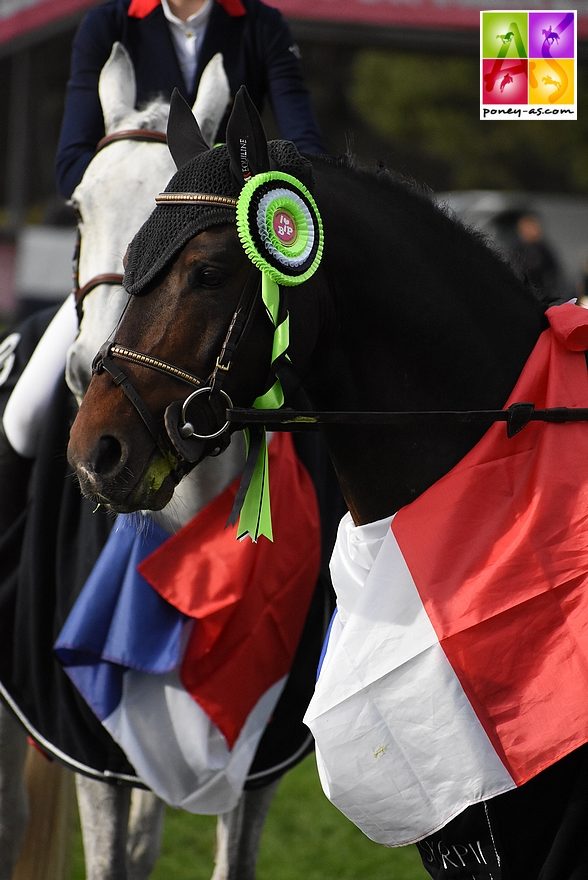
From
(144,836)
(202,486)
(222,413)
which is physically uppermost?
(222,413)

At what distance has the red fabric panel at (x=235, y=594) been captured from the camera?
11.9 ft

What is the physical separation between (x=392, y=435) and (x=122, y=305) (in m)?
1.04

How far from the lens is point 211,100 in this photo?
3.77 meters

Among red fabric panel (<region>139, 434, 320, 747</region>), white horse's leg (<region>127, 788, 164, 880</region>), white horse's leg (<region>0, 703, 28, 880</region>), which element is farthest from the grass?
red fabric panel (<region>139, 434, 320, 747</region>)

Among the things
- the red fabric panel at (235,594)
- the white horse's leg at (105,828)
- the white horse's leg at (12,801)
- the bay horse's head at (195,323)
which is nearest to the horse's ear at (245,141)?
the bay horse's head at (195,323)

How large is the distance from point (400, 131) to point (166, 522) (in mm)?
23443

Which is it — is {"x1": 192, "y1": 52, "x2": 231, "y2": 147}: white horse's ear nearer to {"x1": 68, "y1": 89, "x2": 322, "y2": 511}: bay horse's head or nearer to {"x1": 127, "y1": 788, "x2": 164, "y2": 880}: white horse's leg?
{"x1": 68, "y1": 89, "x2": 322, "y2": 511}: bay horse's head

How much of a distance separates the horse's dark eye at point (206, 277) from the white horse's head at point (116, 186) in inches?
34.6

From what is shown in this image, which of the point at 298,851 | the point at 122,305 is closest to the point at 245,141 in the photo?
the point at 122,305

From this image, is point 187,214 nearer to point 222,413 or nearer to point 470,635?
point 222,413

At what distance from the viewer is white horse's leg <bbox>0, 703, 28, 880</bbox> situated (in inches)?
171

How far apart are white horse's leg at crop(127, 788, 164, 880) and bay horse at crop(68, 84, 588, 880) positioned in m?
1.70

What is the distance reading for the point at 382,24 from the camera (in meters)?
13.5

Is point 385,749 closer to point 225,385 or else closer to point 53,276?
point 225,385
